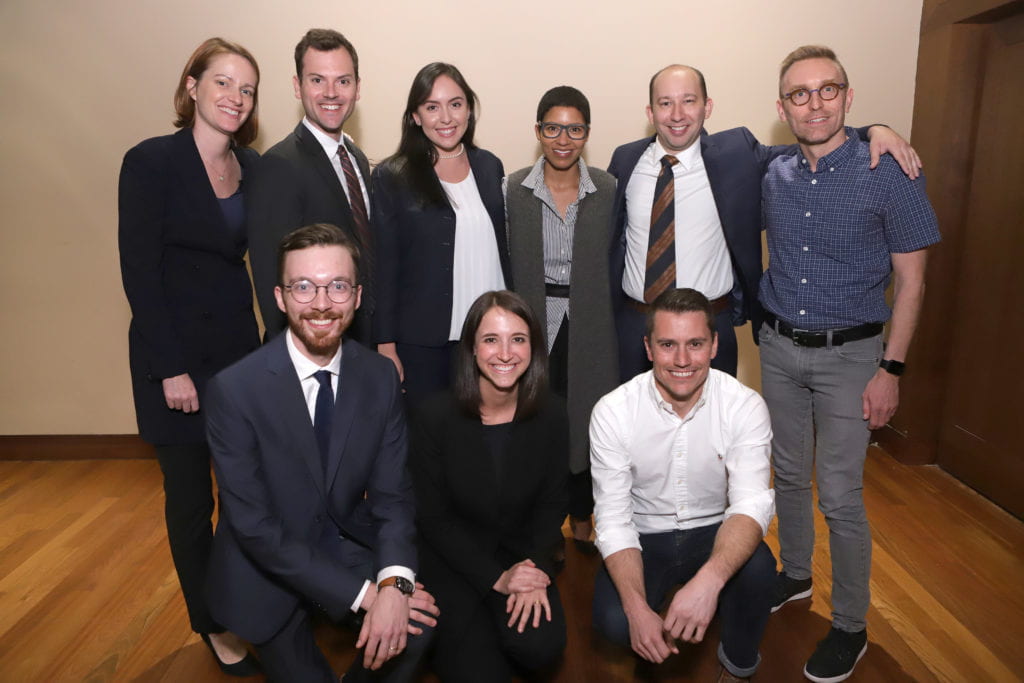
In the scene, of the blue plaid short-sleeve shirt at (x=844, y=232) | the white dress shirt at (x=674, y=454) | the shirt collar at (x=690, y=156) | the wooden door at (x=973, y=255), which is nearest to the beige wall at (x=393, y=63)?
the wooden door at (x=973, y=255)

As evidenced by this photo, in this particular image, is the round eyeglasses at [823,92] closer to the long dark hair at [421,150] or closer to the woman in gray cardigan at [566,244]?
the woman in gray cardigan at [566,244]

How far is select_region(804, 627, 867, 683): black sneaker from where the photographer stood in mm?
2350

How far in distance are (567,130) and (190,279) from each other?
1.35m

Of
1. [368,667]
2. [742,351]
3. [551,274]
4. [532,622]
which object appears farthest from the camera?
[742,351]

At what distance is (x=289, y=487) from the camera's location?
2.01m

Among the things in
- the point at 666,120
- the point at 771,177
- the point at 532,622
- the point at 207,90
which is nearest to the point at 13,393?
the point at 207,90

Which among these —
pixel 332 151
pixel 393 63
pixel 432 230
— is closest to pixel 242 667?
pixel 432 230

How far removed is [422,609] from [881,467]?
110 inches

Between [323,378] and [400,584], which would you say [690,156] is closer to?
[323,378]

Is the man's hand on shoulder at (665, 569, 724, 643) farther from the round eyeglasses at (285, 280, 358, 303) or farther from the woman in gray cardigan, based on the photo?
the round eyeglasses at (285, 280, 358, 303)

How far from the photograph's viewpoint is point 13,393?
411 centimetres

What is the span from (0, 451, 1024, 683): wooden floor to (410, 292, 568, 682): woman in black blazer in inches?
14.1

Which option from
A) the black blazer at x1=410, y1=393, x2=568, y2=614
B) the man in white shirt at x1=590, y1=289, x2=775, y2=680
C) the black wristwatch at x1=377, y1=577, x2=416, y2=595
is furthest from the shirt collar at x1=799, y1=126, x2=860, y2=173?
the black wristwatch at x1=377, y1=577, x2=416, y2=595

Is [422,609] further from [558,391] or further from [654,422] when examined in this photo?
[558,391]
